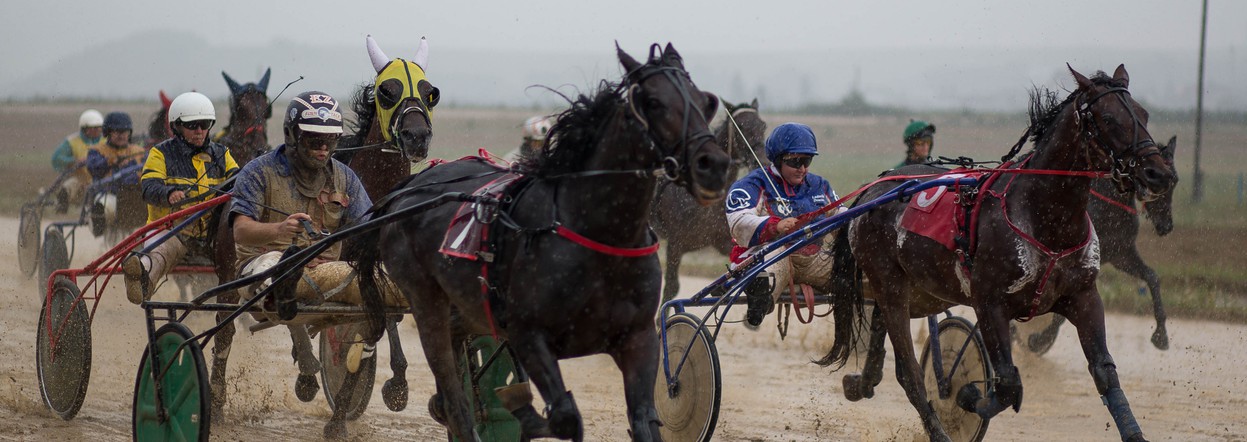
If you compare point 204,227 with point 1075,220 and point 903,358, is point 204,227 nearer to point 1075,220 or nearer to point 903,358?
point 903,358

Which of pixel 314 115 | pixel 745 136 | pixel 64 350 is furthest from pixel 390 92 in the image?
pixel 745 136

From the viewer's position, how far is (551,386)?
427cm

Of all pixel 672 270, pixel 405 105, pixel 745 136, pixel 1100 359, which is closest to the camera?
pixel 1100 359

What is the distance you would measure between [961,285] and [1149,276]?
504cm

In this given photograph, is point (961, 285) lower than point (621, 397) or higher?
higher

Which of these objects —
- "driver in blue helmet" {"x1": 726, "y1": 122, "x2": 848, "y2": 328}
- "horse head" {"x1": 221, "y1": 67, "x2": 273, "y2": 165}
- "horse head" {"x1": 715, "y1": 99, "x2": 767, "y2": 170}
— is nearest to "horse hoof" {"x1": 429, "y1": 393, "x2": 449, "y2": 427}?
"driver in blue helmet" {"x1": 726, "y1": 122, "x2": 848, "y2": 328}

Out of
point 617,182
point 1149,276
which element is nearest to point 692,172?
point 617,182

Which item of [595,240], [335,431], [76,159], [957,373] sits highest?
[76,159]

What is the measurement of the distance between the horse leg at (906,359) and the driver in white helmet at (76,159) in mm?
9874

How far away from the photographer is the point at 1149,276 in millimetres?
10352

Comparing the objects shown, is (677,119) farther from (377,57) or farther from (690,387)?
(377,57)

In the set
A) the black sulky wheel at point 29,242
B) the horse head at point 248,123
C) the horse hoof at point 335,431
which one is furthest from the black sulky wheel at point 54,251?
the horse hoof at point 335,431

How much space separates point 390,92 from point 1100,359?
11.8 ft

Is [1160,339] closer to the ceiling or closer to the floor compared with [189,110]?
closer to the floor
